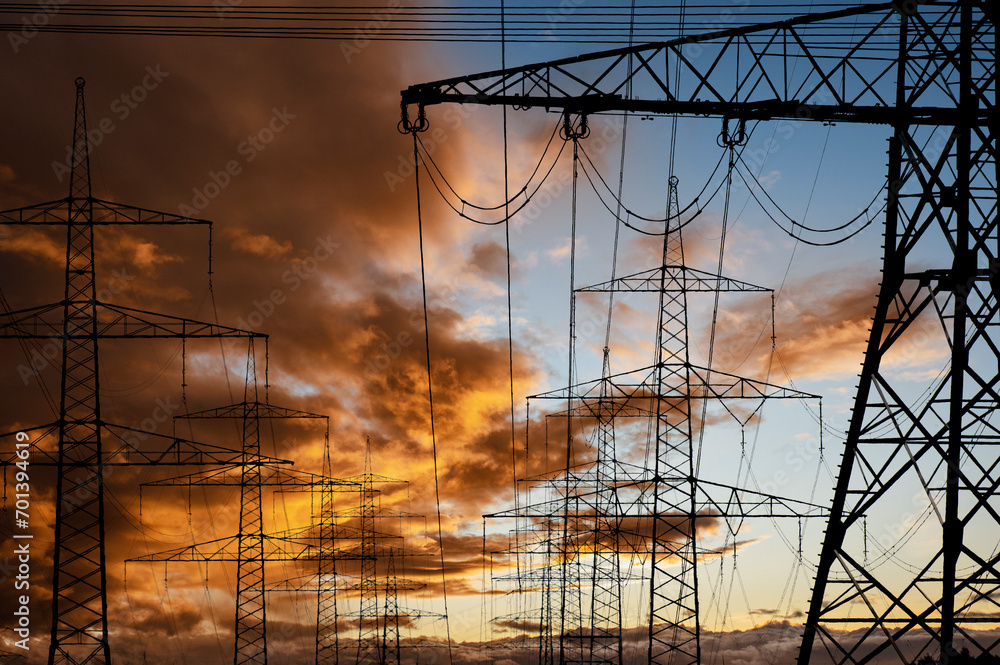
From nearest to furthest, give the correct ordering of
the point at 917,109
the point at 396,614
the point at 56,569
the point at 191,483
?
the point at 917,109, the point at 56,569, the point at 191,483, the point at 396,614

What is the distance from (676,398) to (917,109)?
13184 mm

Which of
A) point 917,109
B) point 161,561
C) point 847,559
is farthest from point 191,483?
point 917,109

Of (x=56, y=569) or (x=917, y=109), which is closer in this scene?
(x=917, y=109)

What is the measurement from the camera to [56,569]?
93.2 feet

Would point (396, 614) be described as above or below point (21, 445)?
below

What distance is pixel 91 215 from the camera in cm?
3047

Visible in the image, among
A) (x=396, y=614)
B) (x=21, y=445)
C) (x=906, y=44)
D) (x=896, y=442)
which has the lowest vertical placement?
(x=396, y=614)

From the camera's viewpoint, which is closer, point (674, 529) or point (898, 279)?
point (898, 279)

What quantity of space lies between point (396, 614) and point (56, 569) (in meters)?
32.7

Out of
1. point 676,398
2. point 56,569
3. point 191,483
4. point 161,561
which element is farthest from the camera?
point 161,561

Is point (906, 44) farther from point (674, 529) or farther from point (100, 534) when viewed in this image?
point (100, 534)

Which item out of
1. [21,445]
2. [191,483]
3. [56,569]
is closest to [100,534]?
[56,569]

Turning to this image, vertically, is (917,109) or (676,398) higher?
(917,109)

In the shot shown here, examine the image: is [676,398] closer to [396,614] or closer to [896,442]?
[896,442]
